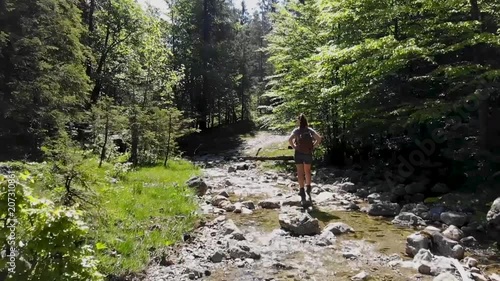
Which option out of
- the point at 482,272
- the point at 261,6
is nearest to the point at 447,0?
the point at 482,272

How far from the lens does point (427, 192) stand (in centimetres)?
1184

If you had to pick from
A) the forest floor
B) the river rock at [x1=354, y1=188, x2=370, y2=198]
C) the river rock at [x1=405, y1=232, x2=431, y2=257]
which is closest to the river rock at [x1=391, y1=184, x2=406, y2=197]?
the river rock at [x1=354, y1=188, x2=370, y2=198]

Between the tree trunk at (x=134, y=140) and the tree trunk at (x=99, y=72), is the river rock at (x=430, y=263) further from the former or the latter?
the tree trunk at (x=99, y=72)

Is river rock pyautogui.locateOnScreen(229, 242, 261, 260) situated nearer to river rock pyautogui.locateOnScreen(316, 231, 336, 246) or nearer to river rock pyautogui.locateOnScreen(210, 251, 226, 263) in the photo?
river rock pyautogui.locateOnScreen(210, 251, 226, 263)

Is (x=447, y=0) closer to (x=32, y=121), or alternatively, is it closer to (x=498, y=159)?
(x=498, y=159)

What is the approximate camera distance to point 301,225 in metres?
7.88

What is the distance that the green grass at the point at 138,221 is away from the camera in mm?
5750

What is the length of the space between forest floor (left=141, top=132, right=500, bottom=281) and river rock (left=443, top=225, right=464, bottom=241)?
0.71 metres

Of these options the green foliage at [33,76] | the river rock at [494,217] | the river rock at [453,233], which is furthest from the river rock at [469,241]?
Answer: the green foliage at [33,76]

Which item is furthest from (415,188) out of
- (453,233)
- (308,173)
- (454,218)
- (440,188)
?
(453,233)

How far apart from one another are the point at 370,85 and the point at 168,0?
34.6m

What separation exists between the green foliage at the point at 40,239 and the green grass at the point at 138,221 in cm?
61

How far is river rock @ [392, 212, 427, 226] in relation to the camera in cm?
883

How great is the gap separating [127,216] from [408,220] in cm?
625
